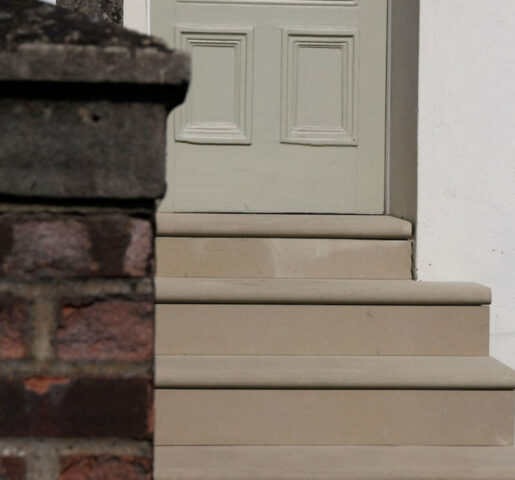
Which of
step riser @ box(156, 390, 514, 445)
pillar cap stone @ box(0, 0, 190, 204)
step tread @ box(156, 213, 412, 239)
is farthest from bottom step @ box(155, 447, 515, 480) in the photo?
pillar cap stone @ box(0, 0, 190, 204)

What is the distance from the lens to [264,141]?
367 cm

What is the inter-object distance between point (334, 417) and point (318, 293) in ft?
1.31

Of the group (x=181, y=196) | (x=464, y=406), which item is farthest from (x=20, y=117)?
(x=181, y=196)

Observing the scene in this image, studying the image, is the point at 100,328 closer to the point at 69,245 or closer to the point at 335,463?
the point at 69,245

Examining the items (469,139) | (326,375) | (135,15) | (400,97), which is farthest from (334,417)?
(135,15)

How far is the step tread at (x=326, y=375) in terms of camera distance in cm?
268

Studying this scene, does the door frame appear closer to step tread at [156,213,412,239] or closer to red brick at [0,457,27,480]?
step tread at [156,213,412,239]

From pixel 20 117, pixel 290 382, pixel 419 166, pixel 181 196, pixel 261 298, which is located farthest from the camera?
pixel 181 196

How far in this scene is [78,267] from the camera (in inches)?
42.3

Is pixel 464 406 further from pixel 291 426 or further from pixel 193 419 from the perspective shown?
pixel 193 419

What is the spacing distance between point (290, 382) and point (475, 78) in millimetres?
1287

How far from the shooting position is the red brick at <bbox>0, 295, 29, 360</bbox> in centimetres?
107

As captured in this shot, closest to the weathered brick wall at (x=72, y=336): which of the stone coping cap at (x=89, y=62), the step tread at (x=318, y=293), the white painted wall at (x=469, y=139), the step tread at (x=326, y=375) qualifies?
the stone coping cap at (x=89, y=62)

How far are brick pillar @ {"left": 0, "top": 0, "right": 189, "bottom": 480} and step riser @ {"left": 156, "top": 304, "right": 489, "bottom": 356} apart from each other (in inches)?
71.8
